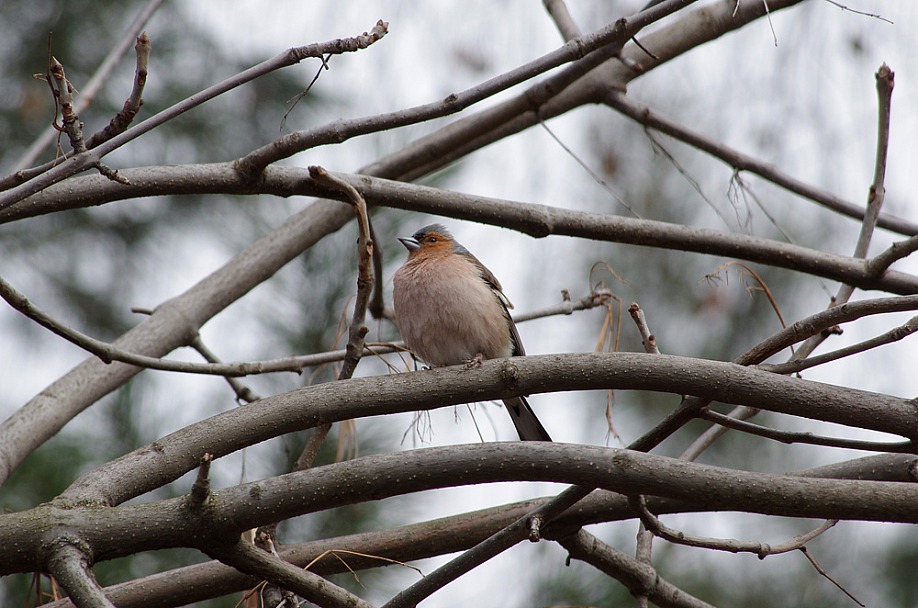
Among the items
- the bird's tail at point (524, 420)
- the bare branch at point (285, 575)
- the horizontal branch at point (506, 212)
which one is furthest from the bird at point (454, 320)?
the bare branch at point (285, 575)

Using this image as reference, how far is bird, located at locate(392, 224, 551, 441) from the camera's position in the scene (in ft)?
15.5

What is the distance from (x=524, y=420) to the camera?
4.66 meters

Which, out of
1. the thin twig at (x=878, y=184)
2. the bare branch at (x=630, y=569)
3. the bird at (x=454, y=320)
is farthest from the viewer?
the bird at (x=454, y=320)

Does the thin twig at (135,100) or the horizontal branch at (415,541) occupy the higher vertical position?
the thin twig at (135,100)

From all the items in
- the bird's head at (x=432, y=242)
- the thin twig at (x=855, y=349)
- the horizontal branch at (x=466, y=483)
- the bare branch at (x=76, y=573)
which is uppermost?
the bird's head at (x=432, y=242)

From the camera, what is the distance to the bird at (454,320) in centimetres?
473

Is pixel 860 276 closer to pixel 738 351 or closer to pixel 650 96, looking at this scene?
pixel 650 96

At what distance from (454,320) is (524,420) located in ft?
2.02

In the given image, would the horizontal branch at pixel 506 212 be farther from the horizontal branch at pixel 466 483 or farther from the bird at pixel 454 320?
the horizontal branch at pixel 466 483

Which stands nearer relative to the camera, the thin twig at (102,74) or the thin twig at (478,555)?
the thin twig at (478,555)

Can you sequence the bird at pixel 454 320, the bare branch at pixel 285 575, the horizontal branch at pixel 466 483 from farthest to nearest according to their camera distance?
the bird at pixel 454 320 → the bare branch at pixel 285 575 → the horizontal branch at pixel 466 483

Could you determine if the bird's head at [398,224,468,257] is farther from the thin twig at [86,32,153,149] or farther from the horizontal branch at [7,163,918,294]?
the thin twig at [86,32,153,149]

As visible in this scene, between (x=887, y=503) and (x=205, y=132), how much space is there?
25.1 ft

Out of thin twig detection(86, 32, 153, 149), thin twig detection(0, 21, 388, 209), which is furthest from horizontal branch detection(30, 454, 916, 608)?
thin twig detection(86, 32, 153, 149)
